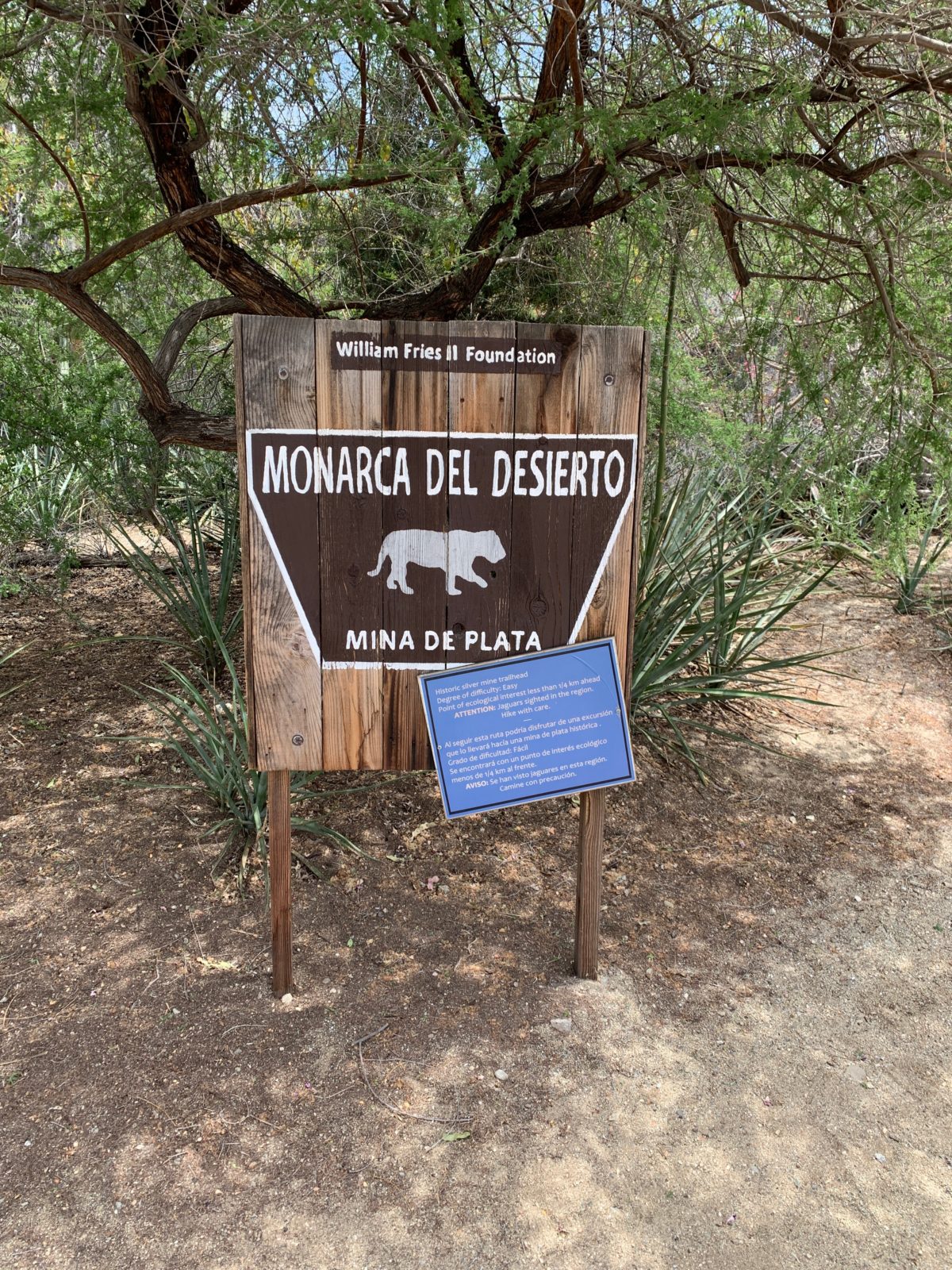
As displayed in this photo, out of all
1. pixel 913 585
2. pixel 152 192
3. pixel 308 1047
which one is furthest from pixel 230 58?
pixel 913 585

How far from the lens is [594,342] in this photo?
248cm

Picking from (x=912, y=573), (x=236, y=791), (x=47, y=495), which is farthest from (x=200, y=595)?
(x=912, y=573)

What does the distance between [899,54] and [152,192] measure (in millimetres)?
3104

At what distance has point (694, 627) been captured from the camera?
4.63 m

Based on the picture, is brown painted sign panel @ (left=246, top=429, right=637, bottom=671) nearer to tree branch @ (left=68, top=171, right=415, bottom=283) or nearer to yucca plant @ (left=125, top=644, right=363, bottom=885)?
yucca plant @ (left=125, top=644, right=363, bottom=885)

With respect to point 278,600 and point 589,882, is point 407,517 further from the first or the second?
point 589,882

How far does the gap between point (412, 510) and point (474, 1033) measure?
4.75 feet

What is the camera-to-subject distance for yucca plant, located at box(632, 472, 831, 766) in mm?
4340

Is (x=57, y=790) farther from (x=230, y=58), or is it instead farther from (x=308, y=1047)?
(x=230, y=58)

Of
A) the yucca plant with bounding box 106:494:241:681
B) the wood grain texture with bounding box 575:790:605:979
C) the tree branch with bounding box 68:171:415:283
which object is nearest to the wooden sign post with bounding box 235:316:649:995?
the wood grain texture with bounding box 575:790:605:979

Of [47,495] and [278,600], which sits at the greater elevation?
[47,495]

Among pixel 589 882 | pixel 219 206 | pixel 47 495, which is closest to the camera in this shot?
pixel 589 882

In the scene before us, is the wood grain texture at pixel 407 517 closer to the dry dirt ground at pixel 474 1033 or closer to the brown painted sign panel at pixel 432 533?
the brown painted sign panel at pixel 432 533

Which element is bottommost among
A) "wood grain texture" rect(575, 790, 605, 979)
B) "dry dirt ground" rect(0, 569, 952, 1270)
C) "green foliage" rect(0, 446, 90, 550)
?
"dry dirt ground" rect(0, 569, 952, 1270)
